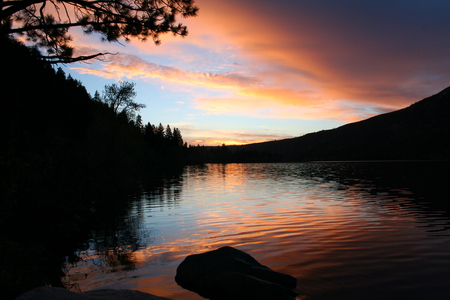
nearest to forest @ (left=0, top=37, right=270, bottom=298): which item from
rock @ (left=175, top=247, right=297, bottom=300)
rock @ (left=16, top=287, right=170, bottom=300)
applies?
rock @ (left=16, top=287, right=170, bottom=300)

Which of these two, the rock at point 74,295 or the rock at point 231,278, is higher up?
the rock at point 74,295

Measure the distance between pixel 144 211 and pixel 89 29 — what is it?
16.1 meters

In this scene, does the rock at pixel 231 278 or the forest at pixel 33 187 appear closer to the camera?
the forest at pixel 33 187

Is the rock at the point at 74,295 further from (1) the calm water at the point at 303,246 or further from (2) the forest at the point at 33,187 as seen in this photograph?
(1) the calm water at the point at 303,246

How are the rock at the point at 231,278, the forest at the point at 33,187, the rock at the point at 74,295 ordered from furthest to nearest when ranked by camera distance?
the rock at the point at 231,278
the forest at the point at 33,187
the rock at the point at 74,295

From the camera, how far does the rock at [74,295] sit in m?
5.82

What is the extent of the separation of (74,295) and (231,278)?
3780 mm

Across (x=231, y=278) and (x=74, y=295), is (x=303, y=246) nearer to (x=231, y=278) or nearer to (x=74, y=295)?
(x=231, y=278)

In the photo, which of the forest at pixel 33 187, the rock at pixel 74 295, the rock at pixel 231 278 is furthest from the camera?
the rock at pixel 231 278

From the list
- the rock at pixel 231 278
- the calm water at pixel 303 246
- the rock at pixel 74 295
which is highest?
the rock at pixel 74 295

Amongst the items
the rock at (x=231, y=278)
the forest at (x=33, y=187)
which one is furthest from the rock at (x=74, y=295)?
the rock at (x=231, y=278)

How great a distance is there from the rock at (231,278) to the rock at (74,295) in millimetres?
2031

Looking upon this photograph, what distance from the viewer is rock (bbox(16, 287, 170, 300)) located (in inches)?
229

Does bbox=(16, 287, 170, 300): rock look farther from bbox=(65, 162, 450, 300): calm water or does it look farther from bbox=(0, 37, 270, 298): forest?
bbox=(65, 162, 450, 300): calm water
